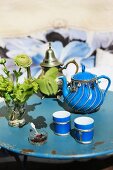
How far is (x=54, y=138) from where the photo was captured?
116 centimetres

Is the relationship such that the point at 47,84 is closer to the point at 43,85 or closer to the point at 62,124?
the point at 43,85

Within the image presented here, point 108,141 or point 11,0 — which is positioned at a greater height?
point 11,0

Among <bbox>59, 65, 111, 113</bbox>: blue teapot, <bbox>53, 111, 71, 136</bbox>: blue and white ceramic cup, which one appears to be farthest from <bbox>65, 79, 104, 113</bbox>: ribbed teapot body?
<bbox>53, 111, 71, 136</bbox>: blue and white ceramic cup

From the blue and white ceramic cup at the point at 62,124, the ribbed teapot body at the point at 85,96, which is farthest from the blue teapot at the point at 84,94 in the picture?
the blue and white ceramic cup at the point at 62,124

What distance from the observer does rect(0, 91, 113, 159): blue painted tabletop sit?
1048 mm

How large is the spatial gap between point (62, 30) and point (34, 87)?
3.09 feet

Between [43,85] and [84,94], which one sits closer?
[43,85]

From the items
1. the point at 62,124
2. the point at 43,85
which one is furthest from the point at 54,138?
the point at 43,85

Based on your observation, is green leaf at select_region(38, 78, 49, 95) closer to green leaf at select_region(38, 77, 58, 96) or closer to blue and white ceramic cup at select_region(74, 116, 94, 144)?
green leaf at select_region(38, 77, 58, 96)

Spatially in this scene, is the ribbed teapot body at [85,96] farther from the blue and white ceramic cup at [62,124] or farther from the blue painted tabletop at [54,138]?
the blue and white ceramic cup at [62,124]

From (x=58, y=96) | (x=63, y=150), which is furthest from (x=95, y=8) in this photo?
(x=63, y=150)

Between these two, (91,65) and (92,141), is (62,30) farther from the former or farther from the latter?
(92,141)

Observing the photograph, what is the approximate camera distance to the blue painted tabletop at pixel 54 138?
1048 mm

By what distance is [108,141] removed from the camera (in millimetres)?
1118
